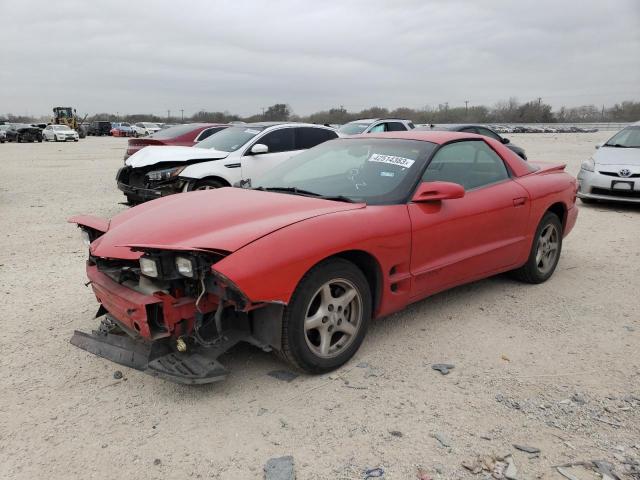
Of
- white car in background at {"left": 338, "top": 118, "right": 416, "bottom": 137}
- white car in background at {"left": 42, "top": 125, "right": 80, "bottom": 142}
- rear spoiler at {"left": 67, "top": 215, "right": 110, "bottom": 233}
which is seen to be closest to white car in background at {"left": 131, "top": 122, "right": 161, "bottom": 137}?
white car in background at {"left": 42, "top": 125, "right": 80, "bottom": 142}

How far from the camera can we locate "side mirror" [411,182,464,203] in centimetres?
357

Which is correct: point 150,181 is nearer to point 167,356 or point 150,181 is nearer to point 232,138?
point 232,138

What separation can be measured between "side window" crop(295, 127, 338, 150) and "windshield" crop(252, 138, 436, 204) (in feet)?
15.0

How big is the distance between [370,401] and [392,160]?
1834mm

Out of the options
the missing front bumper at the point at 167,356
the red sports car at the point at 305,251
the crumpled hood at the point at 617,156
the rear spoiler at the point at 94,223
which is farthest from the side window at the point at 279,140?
the missing front bumper at the point at 167,356

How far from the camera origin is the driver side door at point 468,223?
366cm

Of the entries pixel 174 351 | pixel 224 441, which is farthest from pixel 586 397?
pixel 174 351

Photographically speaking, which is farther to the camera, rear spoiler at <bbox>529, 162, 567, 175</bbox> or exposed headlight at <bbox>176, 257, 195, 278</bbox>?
rear spoiler at <bbox>529, 162, 567, 175</bbox>

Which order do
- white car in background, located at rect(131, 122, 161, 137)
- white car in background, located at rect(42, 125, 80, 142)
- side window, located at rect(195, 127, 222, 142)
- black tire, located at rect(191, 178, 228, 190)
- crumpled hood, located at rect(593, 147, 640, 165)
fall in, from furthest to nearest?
1. white car in background, located at rect(131, 122, 161, 137)
2. white car in background, located at rect(42, 125, 80, 142)
3. side window, located at rect(195, 127, 222, 142)
4. crumpled hood, located at rect(593, 147, 640, 165)
5. black tire, located at rect(191, 178, 228, 190)

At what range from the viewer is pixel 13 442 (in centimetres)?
259

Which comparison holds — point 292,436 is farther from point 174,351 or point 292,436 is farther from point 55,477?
point 55,477

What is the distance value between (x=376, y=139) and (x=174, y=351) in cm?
240

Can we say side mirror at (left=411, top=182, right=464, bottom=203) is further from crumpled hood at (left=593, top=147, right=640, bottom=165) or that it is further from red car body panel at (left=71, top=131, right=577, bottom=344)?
crumpled hood at (left=593, top=147, right=640, bottom=165)

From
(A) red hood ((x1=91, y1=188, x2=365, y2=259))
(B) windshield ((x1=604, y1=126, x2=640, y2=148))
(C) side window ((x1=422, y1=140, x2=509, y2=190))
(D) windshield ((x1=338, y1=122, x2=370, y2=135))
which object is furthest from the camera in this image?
(D) windshield ((x1=338, y1=122, x2=370, y2=135))
